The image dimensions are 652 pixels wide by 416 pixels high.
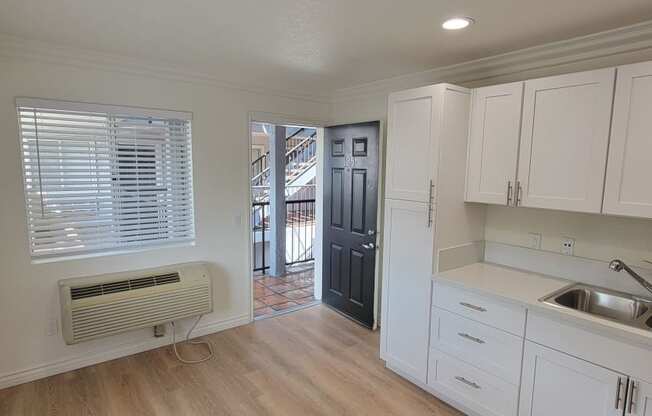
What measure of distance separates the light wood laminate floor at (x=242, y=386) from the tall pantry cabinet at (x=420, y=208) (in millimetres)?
272

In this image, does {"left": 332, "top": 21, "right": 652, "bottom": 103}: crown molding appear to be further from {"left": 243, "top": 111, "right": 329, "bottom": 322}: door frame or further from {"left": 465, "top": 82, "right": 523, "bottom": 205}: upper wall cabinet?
{"left": 243, "top": 111, "right": 329, "bottom": 322}: door frame

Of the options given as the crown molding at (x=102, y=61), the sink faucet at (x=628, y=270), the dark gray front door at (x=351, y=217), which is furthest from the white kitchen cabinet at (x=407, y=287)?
the crown molding at (x=102, y=61)

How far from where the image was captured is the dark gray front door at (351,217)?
3.54 m

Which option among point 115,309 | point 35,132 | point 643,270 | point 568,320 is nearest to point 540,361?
point 568,320

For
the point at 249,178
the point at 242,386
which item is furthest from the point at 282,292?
the point at 242,386

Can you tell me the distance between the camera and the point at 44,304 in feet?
8.93

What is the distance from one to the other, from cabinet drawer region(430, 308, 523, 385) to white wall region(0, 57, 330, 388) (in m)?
1.96

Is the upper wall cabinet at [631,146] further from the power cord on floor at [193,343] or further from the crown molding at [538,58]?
the power cord on floor at [193,343]

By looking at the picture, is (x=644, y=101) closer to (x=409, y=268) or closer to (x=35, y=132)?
(x=409, y=268)

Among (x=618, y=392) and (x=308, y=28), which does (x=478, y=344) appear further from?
(x=308, y=28)

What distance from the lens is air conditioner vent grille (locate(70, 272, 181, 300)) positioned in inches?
107

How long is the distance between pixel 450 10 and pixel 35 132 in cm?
278

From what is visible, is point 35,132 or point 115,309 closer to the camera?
point 35,132

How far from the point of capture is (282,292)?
15.3 feet
